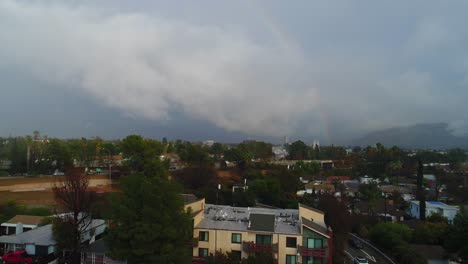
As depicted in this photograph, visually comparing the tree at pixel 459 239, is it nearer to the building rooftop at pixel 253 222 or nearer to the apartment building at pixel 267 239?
the apartment building at pixel 267 239

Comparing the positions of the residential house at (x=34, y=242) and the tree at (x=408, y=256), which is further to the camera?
the tree at (x=408, y=256)

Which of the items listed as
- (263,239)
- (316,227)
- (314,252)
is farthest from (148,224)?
(316,227)

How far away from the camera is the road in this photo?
2560cm

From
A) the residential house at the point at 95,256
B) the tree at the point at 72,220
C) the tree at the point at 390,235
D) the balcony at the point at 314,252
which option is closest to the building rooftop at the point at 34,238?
the tree at the point at 72,220

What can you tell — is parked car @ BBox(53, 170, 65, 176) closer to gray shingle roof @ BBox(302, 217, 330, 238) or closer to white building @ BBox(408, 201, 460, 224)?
gray shingle roof @ BBox(302, 217, 330, 238)

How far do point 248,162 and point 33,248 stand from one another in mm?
46909

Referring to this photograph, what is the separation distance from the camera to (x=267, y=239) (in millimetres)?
19812

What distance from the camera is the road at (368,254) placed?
2560cm

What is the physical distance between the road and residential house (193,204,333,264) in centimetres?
736

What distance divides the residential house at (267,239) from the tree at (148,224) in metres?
2.82

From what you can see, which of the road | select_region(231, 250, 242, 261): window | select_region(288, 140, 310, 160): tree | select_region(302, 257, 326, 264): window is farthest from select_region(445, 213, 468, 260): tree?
select_region(288, 140, 310, 160): tree

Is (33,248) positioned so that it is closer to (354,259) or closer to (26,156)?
(354,259)

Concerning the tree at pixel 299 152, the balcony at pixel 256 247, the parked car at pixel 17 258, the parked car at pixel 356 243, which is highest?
the tree at pixel 299 152

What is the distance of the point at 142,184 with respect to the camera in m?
17.4
